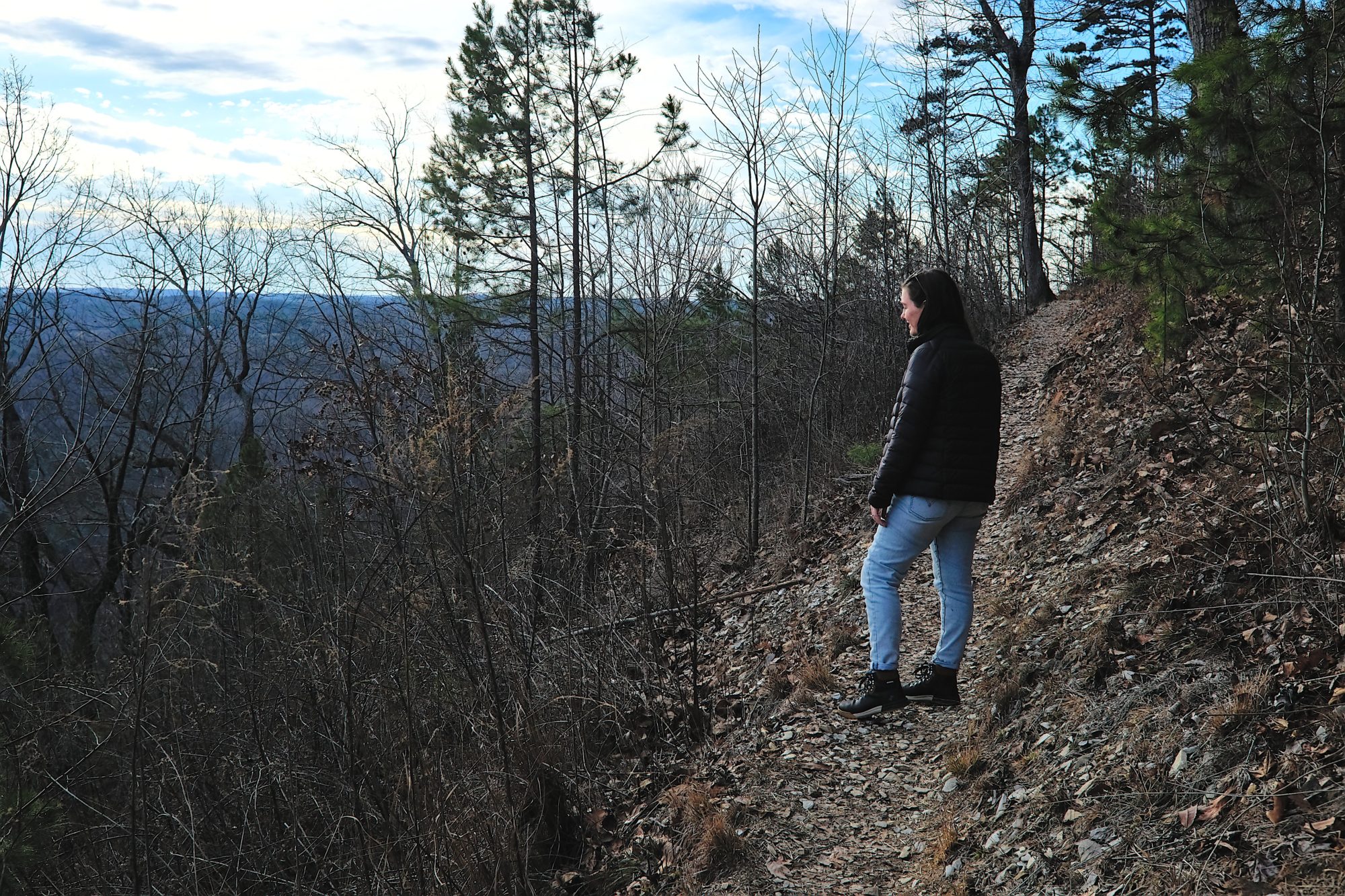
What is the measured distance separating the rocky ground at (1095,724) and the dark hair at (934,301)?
3.30 feet

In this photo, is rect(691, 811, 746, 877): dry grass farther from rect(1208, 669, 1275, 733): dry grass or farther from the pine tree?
the pine tree

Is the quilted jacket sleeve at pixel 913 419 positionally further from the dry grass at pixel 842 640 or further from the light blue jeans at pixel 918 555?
the dry grass at pixel 842 640

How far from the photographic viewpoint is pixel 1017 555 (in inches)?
250

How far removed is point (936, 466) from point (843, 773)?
163 centimetres

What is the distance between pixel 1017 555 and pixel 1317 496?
106 inches

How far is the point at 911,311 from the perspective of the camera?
3.93 m

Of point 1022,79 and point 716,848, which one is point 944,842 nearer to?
point 716,848

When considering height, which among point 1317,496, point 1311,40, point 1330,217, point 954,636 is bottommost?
point 954,636

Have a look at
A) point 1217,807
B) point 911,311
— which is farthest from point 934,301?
point 1217,807

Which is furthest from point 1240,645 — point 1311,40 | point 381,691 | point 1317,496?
point 381,691

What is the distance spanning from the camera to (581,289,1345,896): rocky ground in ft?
8.87

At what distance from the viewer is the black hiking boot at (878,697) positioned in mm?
4113

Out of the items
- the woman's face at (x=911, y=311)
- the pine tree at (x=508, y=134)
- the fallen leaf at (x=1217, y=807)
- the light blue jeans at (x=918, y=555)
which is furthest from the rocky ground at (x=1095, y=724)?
the pine tree at (x=508, y=134)

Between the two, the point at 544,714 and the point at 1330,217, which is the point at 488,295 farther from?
the point at 1330,217
